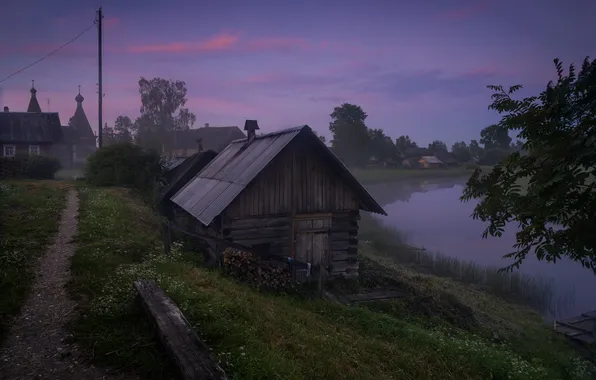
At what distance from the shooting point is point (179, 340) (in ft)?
15.6

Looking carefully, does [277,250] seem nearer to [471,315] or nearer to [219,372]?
[471,315]

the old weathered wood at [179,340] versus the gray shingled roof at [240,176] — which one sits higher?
the gray shingled roof at [240,176]

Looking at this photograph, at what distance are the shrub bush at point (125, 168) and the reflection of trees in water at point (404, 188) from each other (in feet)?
117

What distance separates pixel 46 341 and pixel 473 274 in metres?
24.3

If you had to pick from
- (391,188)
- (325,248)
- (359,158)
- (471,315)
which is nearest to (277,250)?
(325,248)

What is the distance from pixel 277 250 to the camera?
13930 millimetres

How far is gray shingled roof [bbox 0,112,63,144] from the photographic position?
40328mm

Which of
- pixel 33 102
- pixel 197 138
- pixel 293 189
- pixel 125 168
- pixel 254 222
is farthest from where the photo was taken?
pixel 197 138

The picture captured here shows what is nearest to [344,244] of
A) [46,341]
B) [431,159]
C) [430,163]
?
[46,341]

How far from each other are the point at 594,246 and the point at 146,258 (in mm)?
9409

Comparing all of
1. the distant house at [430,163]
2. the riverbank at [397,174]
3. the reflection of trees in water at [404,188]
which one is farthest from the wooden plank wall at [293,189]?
the distant house at [430,163]

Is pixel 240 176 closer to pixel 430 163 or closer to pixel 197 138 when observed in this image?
pixel 197 138

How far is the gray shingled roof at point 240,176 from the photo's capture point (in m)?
13.1

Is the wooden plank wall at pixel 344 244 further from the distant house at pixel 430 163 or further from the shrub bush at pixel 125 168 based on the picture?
the distant house at pixel 430 163
